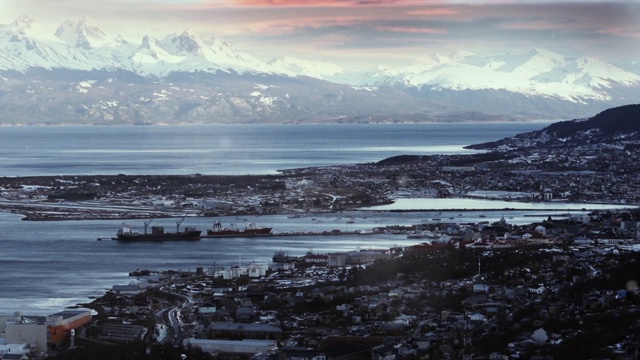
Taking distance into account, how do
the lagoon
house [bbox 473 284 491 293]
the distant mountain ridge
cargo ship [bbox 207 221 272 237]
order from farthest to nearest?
the distant mountain ridge → the lagoon → cargo ship [bbox 207 221 272 237] → house [bbox 473 284 491 293]

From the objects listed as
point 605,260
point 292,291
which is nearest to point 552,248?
point 605,260

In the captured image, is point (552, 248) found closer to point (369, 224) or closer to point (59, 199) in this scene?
point (369, 224)

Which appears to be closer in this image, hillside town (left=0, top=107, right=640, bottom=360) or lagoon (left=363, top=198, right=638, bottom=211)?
hillside town (left=0, top=107, right=640, bottom=360)

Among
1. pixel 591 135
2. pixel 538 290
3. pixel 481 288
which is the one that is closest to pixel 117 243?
pixel 481 288

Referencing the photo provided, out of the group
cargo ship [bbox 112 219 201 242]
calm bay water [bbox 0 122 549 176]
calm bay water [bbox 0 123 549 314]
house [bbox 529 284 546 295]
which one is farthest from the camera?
calm bay water [bbox 0 122 549 176]

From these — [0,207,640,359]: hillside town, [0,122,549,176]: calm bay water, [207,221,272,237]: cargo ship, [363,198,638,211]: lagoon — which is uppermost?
[0,122,549,176]: calm bay water

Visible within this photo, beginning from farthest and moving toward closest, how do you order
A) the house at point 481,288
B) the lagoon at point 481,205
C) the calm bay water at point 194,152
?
the calm bay water at point 194,152 → the lagoon at point 481,205 → the house at point 481,288

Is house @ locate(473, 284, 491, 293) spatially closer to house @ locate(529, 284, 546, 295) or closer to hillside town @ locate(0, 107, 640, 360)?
hillside town @ locate(0, 107, 640, 360)

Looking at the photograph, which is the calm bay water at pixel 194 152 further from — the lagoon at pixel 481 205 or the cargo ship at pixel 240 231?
the cargo ship at pixel 240 231

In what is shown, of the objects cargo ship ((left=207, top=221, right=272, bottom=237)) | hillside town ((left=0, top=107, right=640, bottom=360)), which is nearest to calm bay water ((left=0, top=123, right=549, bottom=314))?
cargo ship ((left=207, top=221, right=272, bottom=237))

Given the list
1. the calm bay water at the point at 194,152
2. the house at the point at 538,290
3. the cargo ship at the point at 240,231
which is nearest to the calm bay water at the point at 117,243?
the calm bay water at the point at 194,152
